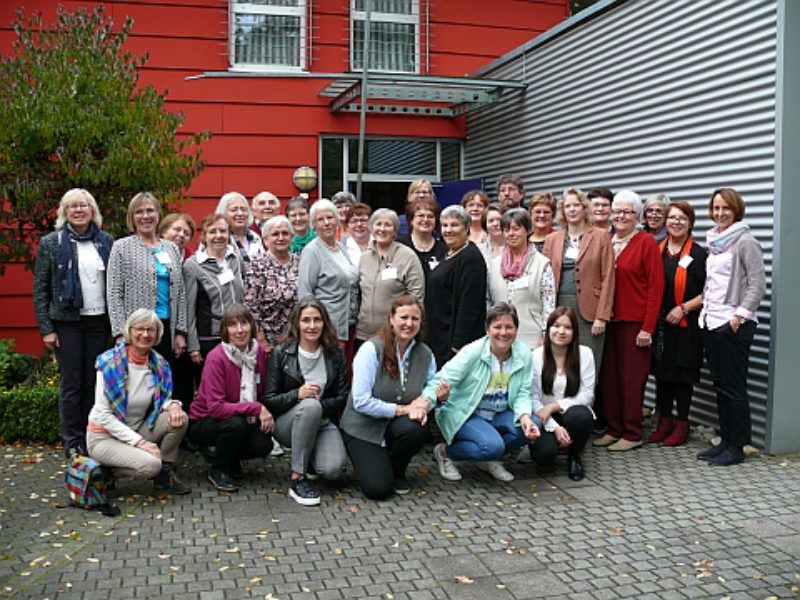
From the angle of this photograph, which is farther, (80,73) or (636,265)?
(80,73)

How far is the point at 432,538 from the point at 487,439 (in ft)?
3.59

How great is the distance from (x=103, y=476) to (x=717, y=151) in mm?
5430

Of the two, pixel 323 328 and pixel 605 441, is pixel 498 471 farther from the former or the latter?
pixel 323 328

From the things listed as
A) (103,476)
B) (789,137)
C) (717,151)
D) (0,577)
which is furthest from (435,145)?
(0,577)

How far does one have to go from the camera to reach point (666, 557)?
446cm

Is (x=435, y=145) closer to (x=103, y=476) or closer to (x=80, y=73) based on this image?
(x=80, y=73)

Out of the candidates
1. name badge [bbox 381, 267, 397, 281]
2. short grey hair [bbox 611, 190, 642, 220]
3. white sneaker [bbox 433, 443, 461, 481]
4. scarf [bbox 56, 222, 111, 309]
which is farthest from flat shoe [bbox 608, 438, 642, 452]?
scarf [bbox 56, 222, 111, 309]

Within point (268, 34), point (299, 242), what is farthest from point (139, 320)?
point (268, 34)

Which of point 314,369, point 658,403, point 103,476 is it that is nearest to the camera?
point 103,476

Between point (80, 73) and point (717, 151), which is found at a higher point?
point (80, 73)

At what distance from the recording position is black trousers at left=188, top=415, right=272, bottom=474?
553 cm

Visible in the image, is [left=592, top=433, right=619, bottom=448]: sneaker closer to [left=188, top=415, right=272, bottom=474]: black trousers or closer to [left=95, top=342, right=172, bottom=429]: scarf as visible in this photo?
[left=188, top=415, right=272, bottom=474]: black trousers

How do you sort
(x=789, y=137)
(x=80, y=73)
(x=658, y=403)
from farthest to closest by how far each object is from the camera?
(x=80, y=73), (x=658, y=403), (x=789, y=137)

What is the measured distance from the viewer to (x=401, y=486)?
563 cm
